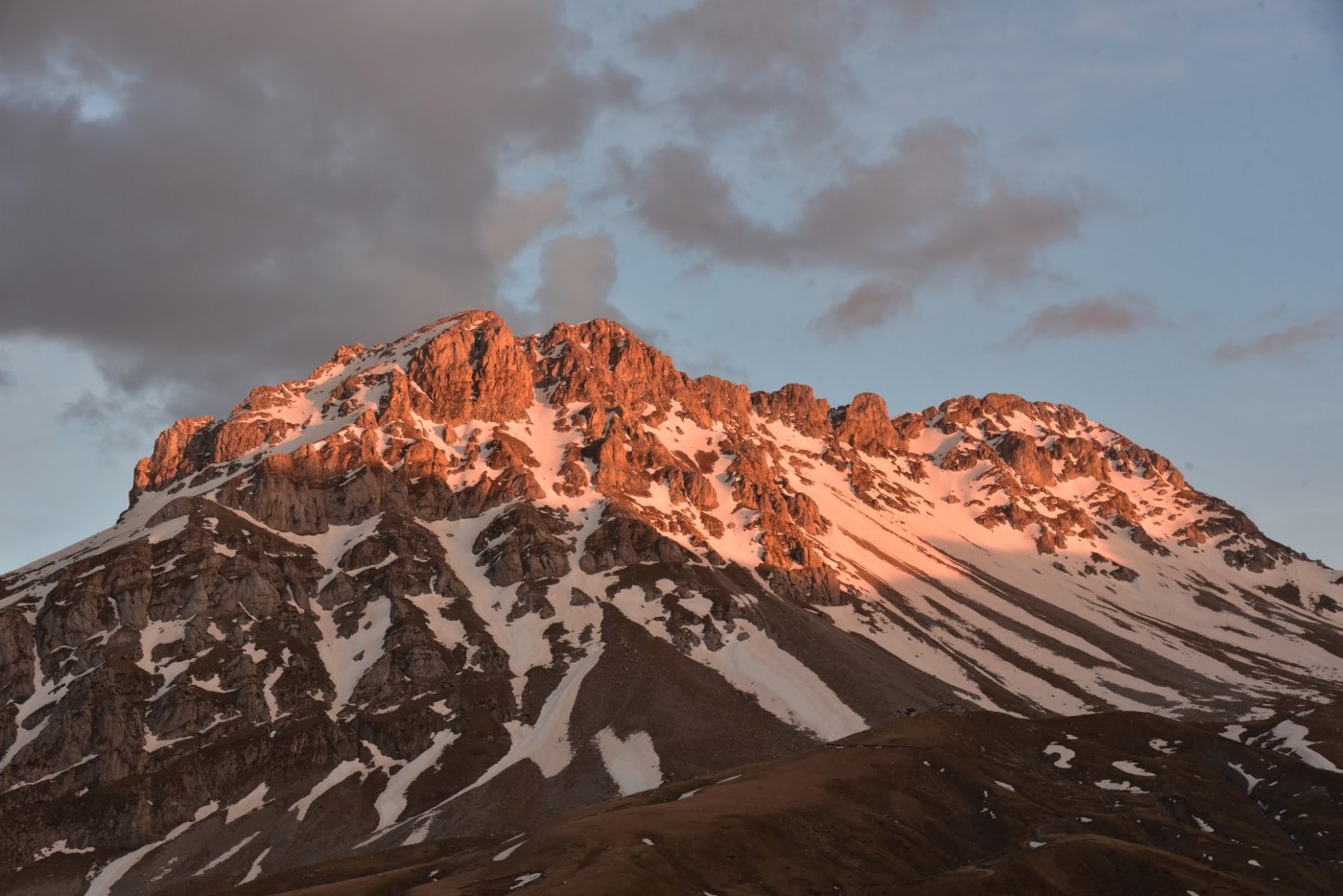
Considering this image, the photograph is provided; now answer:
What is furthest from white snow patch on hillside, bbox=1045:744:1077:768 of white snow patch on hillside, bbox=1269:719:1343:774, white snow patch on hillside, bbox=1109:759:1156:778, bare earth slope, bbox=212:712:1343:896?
white snow patch on hillside, bbox=1269:719:1343:774

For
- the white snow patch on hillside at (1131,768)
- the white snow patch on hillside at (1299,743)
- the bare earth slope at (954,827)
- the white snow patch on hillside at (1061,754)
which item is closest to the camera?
the bare earth slope at (954,827)

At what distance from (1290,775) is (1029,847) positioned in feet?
200

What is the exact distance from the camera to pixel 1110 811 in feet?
517

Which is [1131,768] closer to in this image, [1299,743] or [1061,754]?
[1061,754]

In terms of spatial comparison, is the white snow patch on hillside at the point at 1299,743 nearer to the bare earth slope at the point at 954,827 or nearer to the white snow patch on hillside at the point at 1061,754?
the bare earth slope at the point at 954,827

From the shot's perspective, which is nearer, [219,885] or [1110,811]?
[1110,811]

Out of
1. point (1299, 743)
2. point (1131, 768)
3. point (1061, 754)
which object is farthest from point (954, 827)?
point (1299, 743)

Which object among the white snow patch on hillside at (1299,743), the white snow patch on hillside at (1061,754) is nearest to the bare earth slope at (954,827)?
the white snow patch on hillside at (1061,754)

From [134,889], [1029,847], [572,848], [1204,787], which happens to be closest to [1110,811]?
[1204,787]

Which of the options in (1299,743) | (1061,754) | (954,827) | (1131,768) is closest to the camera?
(954,827)

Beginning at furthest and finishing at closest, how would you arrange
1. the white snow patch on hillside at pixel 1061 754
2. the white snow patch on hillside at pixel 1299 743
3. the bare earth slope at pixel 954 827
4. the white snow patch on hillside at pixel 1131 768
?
the white snow patch on hillside at pixel 1061 754
the white snow patch on hillside at pixel 1299 743
the white snow patch on hillside at pixel 1131 768
the bare earth slope at pixel 954 827

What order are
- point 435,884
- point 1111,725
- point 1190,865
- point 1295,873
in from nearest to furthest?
point 435,884, point 1190,865, point 1295,873, point 1111,725

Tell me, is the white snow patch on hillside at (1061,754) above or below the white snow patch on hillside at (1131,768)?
above

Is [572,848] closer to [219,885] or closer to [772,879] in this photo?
[772,879]
